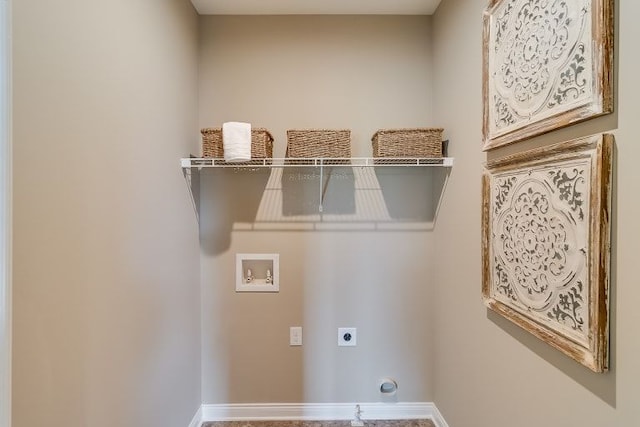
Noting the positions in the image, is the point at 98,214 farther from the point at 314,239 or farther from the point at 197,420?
the point at 197,420

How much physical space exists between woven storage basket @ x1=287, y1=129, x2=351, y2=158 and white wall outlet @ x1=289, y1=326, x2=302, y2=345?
1077mm

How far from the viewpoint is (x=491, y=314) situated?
1.31m

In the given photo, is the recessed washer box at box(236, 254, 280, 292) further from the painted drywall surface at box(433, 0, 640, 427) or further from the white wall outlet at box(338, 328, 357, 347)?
the painted drywall surface at box(433, 0, 640, 427)

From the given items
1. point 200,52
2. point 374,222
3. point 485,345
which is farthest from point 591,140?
point 200,52

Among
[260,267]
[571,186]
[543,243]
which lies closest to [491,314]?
[543,243]

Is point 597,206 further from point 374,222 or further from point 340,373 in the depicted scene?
point 340,373

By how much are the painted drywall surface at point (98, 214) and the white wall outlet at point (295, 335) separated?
2.12 ft

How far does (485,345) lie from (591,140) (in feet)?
3.13

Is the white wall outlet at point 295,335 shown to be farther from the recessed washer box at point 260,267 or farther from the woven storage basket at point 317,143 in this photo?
the woven storage basket at point 317,143

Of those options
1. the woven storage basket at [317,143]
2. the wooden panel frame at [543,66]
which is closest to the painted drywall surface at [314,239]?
the woven storage basket at [317,143]

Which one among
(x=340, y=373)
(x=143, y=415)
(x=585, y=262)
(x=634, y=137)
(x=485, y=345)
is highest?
(x=634, y=137)

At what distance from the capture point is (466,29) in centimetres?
150

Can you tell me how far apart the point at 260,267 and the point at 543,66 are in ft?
5.56

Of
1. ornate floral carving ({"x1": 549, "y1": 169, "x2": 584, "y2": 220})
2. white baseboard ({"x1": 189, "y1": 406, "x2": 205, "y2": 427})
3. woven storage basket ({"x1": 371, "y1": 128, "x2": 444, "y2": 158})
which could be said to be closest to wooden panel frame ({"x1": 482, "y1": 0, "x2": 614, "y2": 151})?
ornate floral carving ({"x1": 549, "y1": 169, "x2": 584, "y2": 220})
